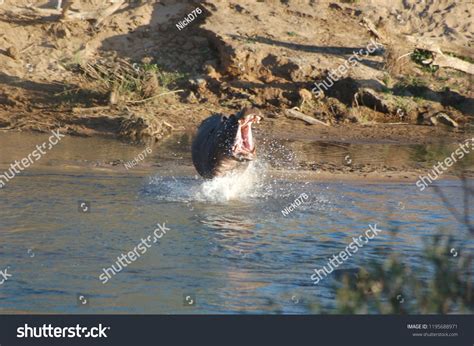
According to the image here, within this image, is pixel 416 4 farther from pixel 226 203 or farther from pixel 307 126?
pixel 226 203

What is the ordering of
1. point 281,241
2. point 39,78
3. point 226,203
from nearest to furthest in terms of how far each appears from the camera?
point 281,241, point 226,203, point 39,78

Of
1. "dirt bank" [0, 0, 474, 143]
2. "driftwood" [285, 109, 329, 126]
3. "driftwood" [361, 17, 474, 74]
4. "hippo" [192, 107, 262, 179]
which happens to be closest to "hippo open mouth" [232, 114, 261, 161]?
"hippo" [192, 107, 262, 179]

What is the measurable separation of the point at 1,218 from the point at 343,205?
4730 mm

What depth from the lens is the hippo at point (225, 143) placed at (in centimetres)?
1311

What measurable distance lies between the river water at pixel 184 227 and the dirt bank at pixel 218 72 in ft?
4.74

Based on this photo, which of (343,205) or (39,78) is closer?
(343,205)

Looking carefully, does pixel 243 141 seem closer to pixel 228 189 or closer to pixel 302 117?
pixel 228 189

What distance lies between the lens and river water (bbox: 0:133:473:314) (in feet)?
30.7

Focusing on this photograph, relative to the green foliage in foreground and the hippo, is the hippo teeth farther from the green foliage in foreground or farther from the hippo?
the green foliage in foreground

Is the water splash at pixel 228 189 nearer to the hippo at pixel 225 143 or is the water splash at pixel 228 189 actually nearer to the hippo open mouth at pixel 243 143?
the hippo at pixel 225 143

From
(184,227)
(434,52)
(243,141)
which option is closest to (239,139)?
(243,141)

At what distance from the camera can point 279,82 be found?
20.5 m

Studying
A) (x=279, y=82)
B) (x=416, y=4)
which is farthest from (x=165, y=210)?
(x=416, y=4)

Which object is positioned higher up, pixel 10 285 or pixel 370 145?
pixel 10 285
